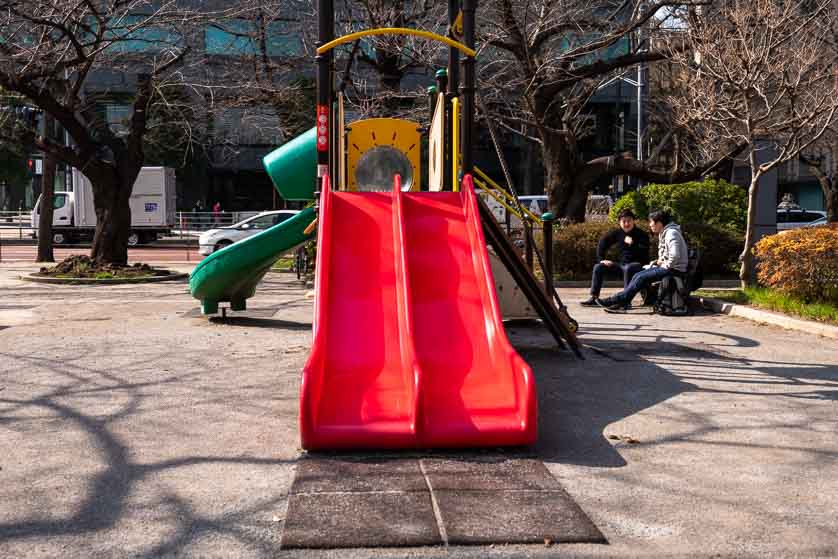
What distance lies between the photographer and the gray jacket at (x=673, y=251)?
1301 centimetres

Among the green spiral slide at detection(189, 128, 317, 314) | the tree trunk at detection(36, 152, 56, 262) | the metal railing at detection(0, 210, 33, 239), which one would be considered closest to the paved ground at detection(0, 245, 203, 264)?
the tree trunk at detection(36, 152, 56, 262)

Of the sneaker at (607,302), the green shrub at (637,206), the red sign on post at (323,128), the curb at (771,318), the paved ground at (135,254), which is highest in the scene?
the red sign on post at (323,128)

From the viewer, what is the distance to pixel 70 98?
19.1 m

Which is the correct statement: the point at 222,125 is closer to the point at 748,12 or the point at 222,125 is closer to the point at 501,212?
the point at 501,212

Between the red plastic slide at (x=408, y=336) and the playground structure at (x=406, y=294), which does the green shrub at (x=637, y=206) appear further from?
the red plastic slide at (x=408, y=336)

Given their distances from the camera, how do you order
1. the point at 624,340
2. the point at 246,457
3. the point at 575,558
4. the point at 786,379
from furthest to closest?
1. the point at 624,340
2. the point at 786,379
3. the point at 246,457
4. the point at 575,558

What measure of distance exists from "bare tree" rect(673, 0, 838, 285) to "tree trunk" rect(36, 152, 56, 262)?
15679 mm

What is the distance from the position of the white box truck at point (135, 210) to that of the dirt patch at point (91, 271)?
17183 mm

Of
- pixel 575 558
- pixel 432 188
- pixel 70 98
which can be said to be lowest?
pixel 575 558

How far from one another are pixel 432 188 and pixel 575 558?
7.26 metres

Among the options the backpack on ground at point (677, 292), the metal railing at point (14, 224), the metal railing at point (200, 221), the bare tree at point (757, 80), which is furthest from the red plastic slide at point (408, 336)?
the metal railing at point (14, 224)

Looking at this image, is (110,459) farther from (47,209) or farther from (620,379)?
(47,209)

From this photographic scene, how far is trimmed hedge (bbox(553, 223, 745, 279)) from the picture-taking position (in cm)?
1806

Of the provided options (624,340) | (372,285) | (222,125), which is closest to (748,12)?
(624,340)
